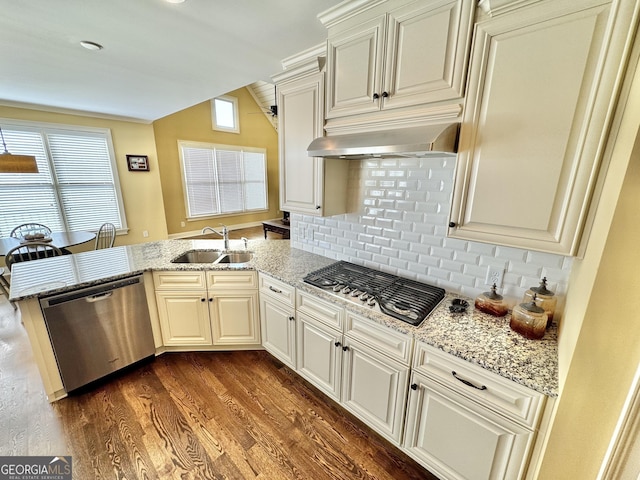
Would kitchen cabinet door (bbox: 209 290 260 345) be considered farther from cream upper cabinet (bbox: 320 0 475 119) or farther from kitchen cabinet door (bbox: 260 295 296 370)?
cream upper cabinet (bbox: 320 0 475 119)

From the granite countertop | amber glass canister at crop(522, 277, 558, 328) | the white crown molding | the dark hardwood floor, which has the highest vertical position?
the white crown molding

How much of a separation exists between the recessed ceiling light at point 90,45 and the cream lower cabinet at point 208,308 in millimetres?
1921


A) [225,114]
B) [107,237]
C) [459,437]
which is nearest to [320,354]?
[459,437]

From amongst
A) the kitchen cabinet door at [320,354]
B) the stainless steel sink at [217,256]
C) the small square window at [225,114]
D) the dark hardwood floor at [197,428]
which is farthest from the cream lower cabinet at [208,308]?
the small square window at [225,114]

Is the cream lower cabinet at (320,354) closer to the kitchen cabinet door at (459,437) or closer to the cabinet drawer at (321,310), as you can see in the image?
the cabinet drawer at (321,310)

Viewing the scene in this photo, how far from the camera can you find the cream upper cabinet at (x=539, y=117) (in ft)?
2.88

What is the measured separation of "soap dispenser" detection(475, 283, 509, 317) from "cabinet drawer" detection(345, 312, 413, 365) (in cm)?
49

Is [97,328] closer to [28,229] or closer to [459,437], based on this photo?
[459,437]

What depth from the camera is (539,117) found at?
3.28 feet

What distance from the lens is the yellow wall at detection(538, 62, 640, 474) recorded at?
0.72 m

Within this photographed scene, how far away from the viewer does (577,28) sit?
89cm

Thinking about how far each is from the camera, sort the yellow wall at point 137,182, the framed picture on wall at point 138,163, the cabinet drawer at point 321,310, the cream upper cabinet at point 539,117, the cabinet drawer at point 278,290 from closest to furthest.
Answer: the cream upper cabinet at point 539,117
the cabinet drawer at point 321,310
the cabinet drawer at point 278,290
the yellow wall at point 137,182
the framed picture on wall at point 138,163

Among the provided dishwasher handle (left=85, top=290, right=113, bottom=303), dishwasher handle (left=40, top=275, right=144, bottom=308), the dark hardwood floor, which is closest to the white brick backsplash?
the dark hardwood floor

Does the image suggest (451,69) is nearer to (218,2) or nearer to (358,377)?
(218,2)
